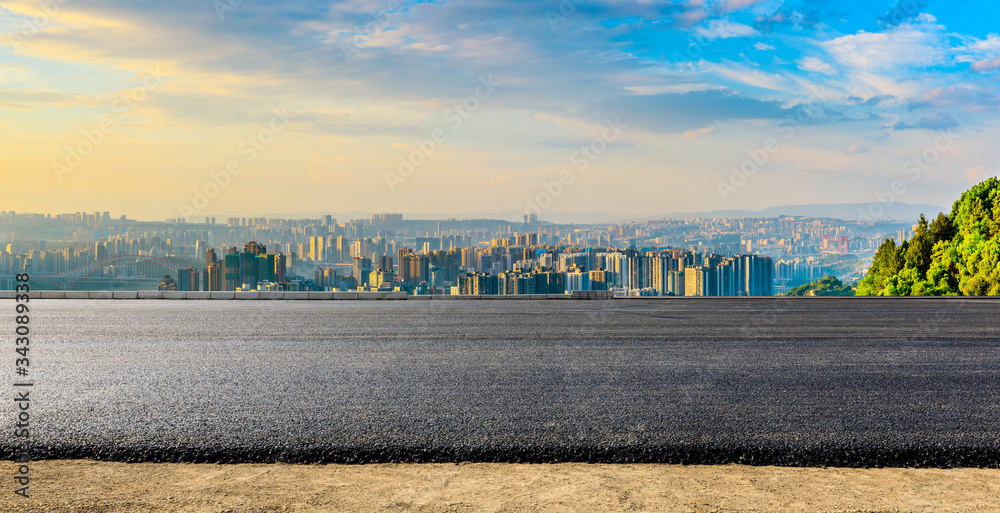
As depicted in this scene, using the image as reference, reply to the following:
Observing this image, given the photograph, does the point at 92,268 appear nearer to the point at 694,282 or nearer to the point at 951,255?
the point at 694,282

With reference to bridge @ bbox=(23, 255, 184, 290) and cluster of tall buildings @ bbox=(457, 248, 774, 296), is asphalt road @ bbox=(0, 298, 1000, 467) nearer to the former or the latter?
bridge @ bbox=(23, 255, 184, 290)

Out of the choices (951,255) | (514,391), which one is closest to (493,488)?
(514,391)

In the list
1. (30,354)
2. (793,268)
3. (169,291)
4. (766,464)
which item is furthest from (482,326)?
(793,268)

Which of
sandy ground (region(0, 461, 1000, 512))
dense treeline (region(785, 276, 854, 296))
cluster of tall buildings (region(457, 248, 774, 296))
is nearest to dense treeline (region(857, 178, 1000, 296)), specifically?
dense treeline (region(785, 276, 854, 296))

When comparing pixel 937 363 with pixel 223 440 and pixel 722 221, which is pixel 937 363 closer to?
pixel 223 440

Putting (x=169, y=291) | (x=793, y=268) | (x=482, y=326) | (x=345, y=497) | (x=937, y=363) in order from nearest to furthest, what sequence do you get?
(x=345, y=497) < (x=937, y=363) < (x=482, y=326) < (x=169, y=291) < (x=793, y=268)

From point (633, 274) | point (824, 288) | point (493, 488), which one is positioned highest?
point (633, 274)

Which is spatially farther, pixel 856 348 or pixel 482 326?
pixel 482 326
